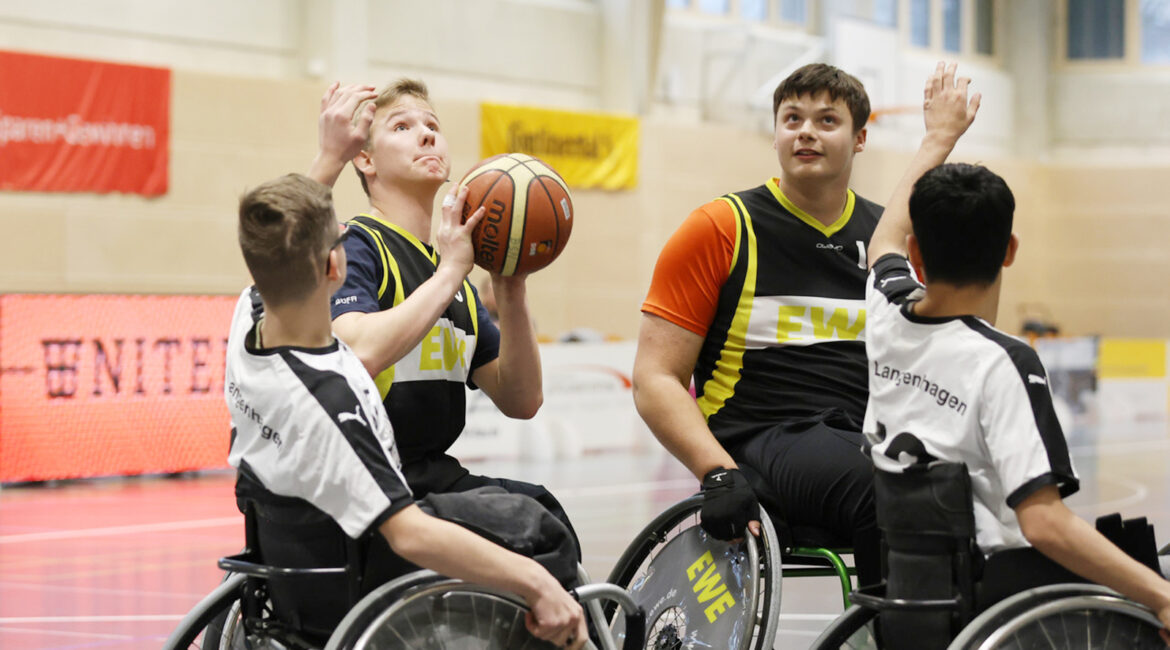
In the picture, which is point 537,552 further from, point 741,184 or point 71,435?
point 741,184

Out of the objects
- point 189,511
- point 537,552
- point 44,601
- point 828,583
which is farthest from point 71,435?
point 537,552

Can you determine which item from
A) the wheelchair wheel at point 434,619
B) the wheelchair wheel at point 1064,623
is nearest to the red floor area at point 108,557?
the wheelchair wheel at point 434,619

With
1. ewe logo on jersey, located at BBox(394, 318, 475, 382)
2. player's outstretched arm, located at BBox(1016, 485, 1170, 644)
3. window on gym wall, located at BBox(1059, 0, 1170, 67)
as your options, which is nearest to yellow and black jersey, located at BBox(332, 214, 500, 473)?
ewe logo on jersey, located at BBox(394, 318, 475, 382)

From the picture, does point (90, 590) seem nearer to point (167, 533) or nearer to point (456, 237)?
point (167, 533)

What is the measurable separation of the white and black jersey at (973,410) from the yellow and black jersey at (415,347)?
41.3 inches

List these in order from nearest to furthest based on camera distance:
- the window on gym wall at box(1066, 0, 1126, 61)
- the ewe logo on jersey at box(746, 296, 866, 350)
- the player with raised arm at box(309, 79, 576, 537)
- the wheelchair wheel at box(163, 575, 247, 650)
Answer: the wheelchair wheel at box(163, 575, 247, 650) → the player with raised arm at box(309, 79, 576, 537) → the ewe logo on jersey at box(746, 296, 866, 350) → the window on gym wall at box(1066, 0, 1126, 61)

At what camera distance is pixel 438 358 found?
10.6 feet

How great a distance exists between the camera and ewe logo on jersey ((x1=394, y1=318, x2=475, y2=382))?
3166mm

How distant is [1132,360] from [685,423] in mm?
16709

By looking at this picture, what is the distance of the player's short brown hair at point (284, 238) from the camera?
2.35 m

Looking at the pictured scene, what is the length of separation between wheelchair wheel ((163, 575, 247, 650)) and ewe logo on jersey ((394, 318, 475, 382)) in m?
0.65

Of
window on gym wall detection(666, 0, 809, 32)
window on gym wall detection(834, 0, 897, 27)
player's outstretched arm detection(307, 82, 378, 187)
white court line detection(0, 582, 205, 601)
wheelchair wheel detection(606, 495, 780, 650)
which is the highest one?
window on gym wall detection(834, 0, 897, 27)

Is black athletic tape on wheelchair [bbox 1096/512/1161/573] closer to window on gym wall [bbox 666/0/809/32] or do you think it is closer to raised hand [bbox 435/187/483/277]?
raised hand [bbox 435/187/483/277]

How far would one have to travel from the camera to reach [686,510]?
335 centimetres
